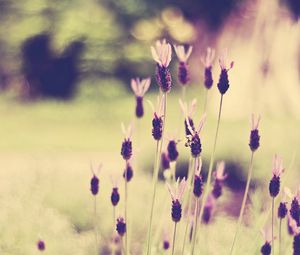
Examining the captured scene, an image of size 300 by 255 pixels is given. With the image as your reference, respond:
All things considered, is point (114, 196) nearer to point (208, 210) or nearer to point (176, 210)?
point (176, 210)

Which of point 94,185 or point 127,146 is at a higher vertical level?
point 127,146

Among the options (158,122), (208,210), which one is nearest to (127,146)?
(158,122)

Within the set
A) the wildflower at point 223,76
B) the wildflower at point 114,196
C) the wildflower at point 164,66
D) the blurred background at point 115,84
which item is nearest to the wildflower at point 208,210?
the wildflower at point 114,196

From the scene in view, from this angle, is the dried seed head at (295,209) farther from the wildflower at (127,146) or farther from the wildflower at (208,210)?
the wildflower at (208,210)

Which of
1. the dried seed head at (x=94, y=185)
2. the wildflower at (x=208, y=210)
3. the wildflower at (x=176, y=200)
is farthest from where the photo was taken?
the wildflower at (x=208, y=210)

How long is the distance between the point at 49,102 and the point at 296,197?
9.43 meters

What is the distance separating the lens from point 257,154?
5.59 m

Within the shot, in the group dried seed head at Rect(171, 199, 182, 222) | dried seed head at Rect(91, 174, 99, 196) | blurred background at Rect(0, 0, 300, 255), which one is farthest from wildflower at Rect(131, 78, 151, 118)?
blurred background at Rect(0, 0, 300, 255)

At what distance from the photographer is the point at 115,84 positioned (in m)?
10.4

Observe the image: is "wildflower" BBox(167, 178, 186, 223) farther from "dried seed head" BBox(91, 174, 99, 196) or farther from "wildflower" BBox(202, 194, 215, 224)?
"wildflower" BBox(202, 194, 215, 224)

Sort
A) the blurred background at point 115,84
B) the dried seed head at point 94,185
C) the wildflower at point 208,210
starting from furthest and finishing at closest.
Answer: the blurred background at point 115,84 → the wildflower at point 208,210 → the dried seed head at point 94,185

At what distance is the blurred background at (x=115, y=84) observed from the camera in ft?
17.7

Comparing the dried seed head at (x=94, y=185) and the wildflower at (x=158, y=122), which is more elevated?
the wildflower at (x=158, y=122)

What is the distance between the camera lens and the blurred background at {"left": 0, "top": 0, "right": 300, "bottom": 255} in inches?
212
